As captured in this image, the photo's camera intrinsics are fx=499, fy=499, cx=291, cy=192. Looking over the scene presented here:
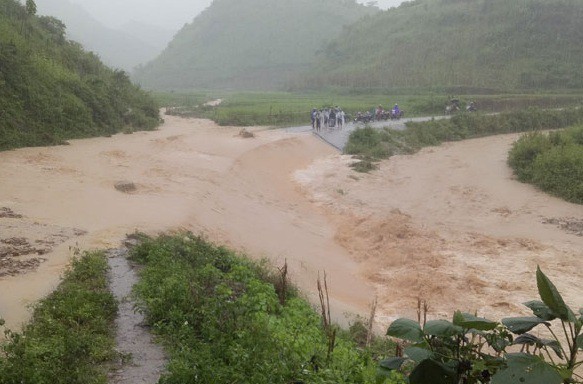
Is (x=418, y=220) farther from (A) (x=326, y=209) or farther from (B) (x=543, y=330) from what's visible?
(B) (x=543, y=330)

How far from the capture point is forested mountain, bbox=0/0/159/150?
56.3ft

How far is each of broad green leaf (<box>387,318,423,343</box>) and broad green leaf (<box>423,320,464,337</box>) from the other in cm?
4

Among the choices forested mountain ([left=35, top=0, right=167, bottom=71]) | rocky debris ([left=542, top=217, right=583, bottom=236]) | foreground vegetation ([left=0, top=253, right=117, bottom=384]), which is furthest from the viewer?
forested mountain ([left=35, top=0, right=167, bottom=71])

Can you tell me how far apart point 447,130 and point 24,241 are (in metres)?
25.7

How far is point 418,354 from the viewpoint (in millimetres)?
2055

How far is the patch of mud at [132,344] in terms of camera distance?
484cm

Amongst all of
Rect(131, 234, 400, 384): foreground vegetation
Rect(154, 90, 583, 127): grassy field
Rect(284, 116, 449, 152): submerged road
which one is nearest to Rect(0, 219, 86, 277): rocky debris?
Rect(131, 234, 400, 384): foreground vegetation

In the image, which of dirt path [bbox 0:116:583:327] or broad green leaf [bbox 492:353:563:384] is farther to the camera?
dirt path [bbox 0:116:583:327]

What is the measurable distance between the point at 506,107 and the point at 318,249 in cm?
2865

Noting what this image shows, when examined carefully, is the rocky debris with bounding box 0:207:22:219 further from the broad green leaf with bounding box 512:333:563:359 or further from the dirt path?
the broad green leaf with bounding box 512:333:563:359

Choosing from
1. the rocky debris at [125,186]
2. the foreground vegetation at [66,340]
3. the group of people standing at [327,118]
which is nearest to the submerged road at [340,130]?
the group of people standing at [327,118]

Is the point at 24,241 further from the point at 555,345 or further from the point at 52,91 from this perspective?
the point at 52,91

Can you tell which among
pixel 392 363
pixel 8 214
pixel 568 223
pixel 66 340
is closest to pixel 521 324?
pixel 392 363

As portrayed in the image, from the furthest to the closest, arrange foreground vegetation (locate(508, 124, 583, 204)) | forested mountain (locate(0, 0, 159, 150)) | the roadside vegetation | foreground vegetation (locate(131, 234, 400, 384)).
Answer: the roadside vegetation
foreground vegetation (locate(508, 124, 583, 204))
forested mountain (locate(0, 0, 159, 150))
foreground vegetation (locate(131, 234, 400, 384))
